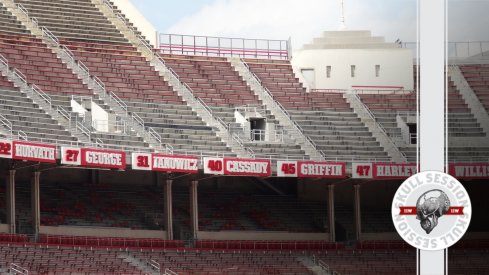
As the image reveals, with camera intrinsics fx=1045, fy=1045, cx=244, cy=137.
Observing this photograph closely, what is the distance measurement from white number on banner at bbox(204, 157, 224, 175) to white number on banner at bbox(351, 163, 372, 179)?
4354 mm

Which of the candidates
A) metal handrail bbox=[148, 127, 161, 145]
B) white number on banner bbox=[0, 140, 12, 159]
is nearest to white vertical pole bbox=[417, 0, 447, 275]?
white number on banner bbox=[0, 140, 12, 159]

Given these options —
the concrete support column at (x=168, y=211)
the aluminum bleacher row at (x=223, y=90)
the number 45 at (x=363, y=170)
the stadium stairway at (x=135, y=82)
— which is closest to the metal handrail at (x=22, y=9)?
the stadium stairway at (x=135, y=82)

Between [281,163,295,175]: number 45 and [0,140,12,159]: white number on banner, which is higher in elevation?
[0,140,12,159]: white number on banner

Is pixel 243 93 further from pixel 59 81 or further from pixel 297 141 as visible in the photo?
pixel 59 81

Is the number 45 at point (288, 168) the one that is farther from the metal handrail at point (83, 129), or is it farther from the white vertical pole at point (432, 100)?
the white vertical pole at point (432, 100)

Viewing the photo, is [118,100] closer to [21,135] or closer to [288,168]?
[21,135]

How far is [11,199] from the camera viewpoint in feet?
86.7

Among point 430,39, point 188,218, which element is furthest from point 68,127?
point 430,39

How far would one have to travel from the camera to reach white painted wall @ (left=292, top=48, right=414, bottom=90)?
3766 centimetres

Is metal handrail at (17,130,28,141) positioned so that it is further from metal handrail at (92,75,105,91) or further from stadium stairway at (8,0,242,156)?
metal handrail at (92,75,105,91)

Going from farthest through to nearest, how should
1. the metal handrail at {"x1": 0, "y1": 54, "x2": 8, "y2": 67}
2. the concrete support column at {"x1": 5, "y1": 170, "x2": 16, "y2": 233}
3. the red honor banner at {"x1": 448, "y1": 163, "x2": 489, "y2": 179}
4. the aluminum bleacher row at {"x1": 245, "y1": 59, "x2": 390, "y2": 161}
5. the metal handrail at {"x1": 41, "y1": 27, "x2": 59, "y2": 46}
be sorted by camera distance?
the metal handrail at {"x1": 41, "y1": 27, "x2": 59, "y2": 46} < the aluminum bleacher row at {"x1": 245, "y1": 59, "x2": 390, "y2": 161} < the red honor banner at {"x1": 448, "y1": 163, "x2": 489, "y2": 179} < the metal handrail at {"x1": 0, "y1": 54, "x2": 8, "y2": 67} < the concrete support column at {"x1": 5, "y1": 170, "x2": 16, "y2": 233}

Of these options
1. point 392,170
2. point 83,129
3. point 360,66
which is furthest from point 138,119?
→ point 360,66

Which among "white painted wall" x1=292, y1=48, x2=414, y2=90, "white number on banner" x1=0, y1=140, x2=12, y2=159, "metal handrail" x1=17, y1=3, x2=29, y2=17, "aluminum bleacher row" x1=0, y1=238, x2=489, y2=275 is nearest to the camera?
"white number on banner" x1=0, y1=140, x2=12, y2=159

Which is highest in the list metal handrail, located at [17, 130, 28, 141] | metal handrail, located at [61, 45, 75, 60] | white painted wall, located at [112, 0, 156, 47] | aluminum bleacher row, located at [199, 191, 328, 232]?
white painted wall, located at [112, 0, 156, 47]
